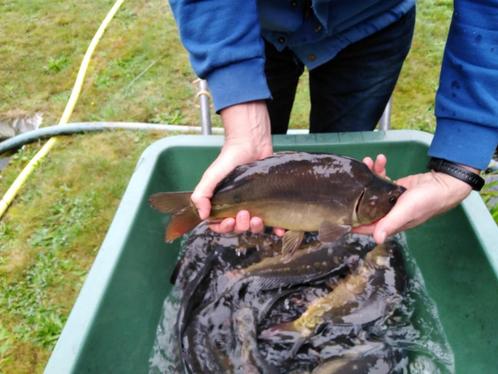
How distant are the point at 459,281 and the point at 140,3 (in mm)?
3786

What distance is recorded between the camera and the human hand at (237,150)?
1582mm

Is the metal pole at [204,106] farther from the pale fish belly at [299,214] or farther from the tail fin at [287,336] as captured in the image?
the tail fin at [287,336]

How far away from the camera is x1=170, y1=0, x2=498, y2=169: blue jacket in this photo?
1406 millimetres

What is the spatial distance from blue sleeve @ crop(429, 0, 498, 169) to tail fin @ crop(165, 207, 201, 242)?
75cm

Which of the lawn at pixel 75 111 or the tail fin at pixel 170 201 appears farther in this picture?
the lawn at pixel 75 111

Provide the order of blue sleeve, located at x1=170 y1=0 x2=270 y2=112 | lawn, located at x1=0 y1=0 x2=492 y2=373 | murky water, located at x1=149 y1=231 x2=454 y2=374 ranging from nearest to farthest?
blue sleeve, located at x1=170 y1=0 x2=270 y2=112 → murky water, located at x1=149 y1=231 x2=454 y2=374 → lawn, located at x1=0 y1=0 x2=492 y2=373

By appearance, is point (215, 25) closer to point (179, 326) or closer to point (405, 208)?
point (405, 208)

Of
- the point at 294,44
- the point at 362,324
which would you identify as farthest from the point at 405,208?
the point at 294,44

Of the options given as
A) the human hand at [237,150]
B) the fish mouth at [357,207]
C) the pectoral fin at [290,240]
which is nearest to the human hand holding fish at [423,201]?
the fish mouth at [357,207]

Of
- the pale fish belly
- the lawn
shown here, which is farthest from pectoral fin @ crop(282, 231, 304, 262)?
the lawn

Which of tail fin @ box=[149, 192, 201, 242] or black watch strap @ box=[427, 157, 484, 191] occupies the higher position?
black watch strap @ box=[427, 157, 484, 191]

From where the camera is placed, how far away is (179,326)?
5.86 ft

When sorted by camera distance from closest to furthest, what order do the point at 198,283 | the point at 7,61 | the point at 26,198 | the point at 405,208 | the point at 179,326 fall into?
1. the point at 405,208
2. the point at 179,326
3. the point at 198,283
4. the point at 26,198
5. the point at 7,61

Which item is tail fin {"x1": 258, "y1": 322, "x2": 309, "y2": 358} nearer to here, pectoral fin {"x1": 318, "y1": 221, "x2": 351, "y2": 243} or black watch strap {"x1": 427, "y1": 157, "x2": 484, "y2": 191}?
pectoral fin {"x1": 318, "y1": 221, "x2": 351, "y2": 243}
